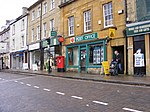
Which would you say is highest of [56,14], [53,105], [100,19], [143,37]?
[56,14]

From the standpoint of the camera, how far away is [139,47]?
1639 cm

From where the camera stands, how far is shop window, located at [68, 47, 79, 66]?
78.4 feet

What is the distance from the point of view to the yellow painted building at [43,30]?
91.1 ft

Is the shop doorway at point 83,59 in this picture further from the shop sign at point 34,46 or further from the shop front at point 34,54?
the shop sign at point 34,46

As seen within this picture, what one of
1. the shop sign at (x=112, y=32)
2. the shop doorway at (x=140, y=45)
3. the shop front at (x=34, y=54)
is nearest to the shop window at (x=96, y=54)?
the shop sign at (x=112, y=32)

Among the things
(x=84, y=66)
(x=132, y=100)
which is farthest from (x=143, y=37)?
(x=132, y=100)

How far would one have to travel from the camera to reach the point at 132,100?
25.6 feet

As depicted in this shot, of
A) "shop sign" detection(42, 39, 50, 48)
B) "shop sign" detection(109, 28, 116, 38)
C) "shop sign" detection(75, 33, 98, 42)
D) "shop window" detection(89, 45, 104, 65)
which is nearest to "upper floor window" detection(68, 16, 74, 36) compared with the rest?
"shop sign" detection(75, 33, 98, 42)

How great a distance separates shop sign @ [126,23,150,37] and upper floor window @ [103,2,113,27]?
265 cm

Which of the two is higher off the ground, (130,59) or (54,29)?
(54,29)

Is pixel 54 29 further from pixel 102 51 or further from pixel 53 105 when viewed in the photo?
pixel 53 105

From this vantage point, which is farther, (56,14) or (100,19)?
(56,14)

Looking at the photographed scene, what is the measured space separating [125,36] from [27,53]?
2279cm

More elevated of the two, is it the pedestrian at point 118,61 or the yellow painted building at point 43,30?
the yellow painted building at point 43,30
